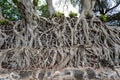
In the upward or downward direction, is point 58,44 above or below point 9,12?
below

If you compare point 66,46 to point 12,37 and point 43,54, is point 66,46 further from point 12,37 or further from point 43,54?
point 12,37

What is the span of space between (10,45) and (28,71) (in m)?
1.23

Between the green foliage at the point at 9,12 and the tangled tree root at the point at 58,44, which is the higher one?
the green foliage at the point at 9,12

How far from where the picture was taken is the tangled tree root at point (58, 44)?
16.1 feet

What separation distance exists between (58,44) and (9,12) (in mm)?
5860

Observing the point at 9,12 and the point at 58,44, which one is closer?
the point at 58,44

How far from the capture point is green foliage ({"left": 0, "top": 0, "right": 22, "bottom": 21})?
10266 mm

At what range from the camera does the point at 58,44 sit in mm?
5355

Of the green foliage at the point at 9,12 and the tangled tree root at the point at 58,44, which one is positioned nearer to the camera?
the tangled tree root at the point at 58,44

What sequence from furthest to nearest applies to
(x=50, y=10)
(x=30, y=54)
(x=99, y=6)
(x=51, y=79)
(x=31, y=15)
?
(x=99, y=6)
(x=50, y=10)
(x=31, y=15)
(x=30, y=54)
(x=51, y=79)

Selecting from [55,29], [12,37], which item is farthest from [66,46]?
[12,37]

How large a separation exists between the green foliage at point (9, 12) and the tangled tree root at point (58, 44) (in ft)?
14.1

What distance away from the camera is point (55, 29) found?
5.59 m

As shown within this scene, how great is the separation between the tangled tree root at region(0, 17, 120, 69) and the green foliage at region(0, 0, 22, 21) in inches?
169
